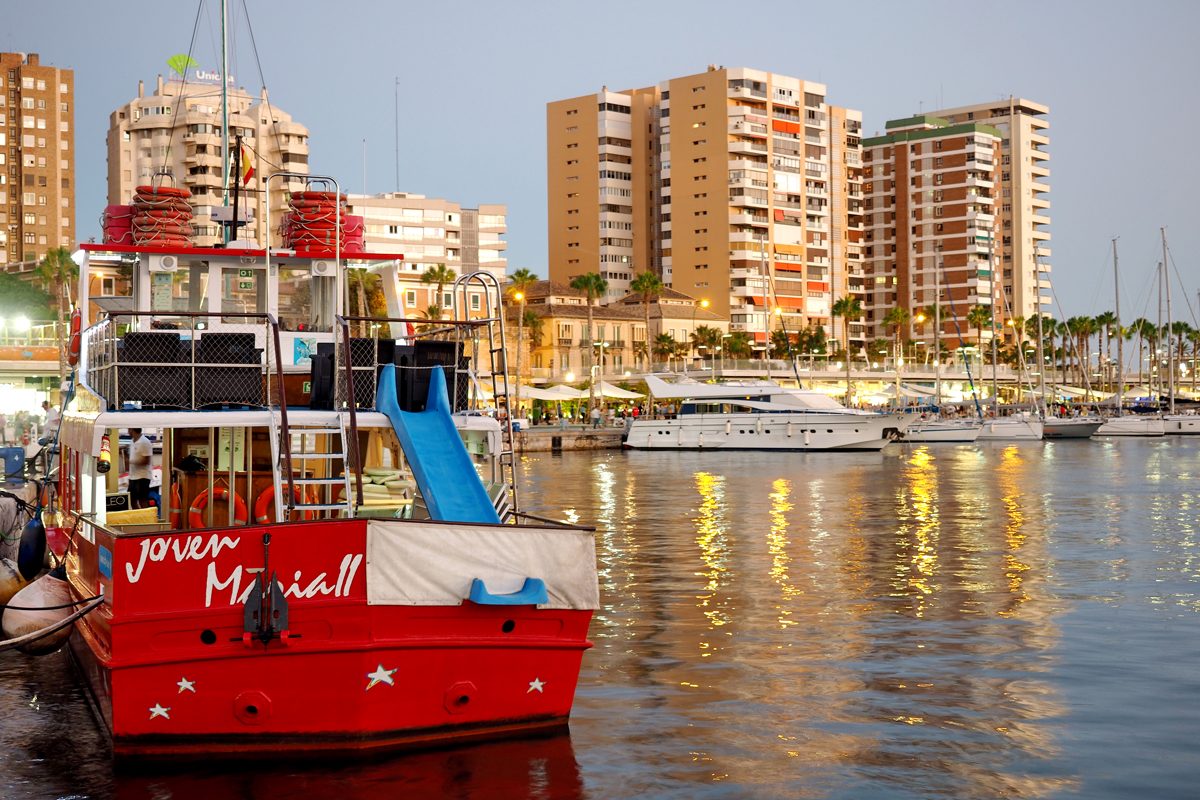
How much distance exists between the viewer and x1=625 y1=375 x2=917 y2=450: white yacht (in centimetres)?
6600

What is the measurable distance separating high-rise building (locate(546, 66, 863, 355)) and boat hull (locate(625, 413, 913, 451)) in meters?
64.3

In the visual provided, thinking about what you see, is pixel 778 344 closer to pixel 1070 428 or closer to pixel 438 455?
pixel 1070 428

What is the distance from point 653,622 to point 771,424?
52655mm

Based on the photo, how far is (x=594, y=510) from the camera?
105 ft

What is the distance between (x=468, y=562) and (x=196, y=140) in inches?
4725

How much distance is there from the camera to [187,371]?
10258mm

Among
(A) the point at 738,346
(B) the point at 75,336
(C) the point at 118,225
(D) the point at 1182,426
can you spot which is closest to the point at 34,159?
(A) the point at 738,346

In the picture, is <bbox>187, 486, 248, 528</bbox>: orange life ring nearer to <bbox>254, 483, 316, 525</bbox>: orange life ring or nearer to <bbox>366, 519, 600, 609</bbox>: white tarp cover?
<bbox>254, 483, 316, 525</bbox>: orange life ring

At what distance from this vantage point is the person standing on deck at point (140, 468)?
1226cm

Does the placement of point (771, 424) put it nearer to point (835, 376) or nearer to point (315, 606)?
point (835, 376)

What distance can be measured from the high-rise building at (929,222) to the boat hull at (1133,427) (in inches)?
2548

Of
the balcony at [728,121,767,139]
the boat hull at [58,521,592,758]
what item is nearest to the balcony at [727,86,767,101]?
the balcony at [728,121,767,139]

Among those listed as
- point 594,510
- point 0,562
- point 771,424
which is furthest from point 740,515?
point 771,424

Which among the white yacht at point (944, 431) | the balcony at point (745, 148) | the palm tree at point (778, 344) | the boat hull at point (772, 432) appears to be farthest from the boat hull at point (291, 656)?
the balcony at point (745, 148)
